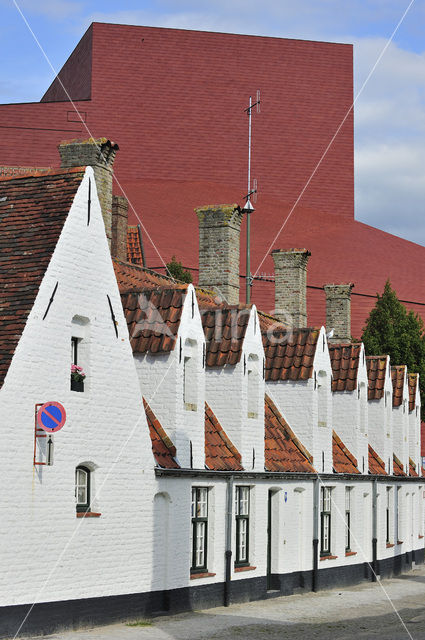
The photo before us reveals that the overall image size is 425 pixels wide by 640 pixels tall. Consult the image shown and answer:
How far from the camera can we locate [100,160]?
70.8 ft

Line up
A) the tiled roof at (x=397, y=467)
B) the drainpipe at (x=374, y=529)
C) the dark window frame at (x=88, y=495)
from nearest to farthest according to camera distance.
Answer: the dark window frame at (x=88, y=495) → the drainpipe at (x=374, y=529) → the tiled roof at (x=397, y=467)

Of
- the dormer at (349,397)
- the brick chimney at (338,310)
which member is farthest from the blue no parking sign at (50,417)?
the brick chimney at (338,310)

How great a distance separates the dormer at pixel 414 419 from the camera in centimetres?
3444

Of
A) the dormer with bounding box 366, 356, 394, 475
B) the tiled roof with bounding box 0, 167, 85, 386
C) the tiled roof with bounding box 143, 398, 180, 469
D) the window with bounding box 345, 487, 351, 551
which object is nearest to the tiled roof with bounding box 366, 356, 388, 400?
the dormer with bounding box 366, 356, 394, 475

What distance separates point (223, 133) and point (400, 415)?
139 feet

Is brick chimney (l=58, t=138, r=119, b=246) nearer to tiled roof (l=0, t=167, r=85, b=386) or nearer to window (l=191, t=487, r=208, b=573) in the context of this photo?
tiled roof (l=0, t=167, r=85, b=386)

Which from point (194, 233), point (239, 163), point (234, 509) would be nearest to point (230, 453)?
point (234, 509)

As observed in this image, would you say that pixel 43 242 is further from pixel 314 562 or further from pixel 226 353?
pixel 314 562

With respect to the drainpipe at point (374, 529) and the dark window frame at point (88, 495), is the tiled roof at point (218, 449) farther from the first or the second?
the drainpipe at point (374, 529)

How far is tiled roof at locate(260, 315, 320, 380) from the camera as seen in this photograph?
2397 cm

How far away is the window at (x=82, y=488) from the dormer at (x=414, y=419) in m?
20.0

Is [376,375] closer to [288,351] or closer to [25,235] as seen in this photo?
[288,351]

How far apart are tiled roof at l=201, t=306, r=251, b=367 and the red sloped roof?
339 centimetres

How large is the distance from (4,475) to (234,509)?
7.16 m
